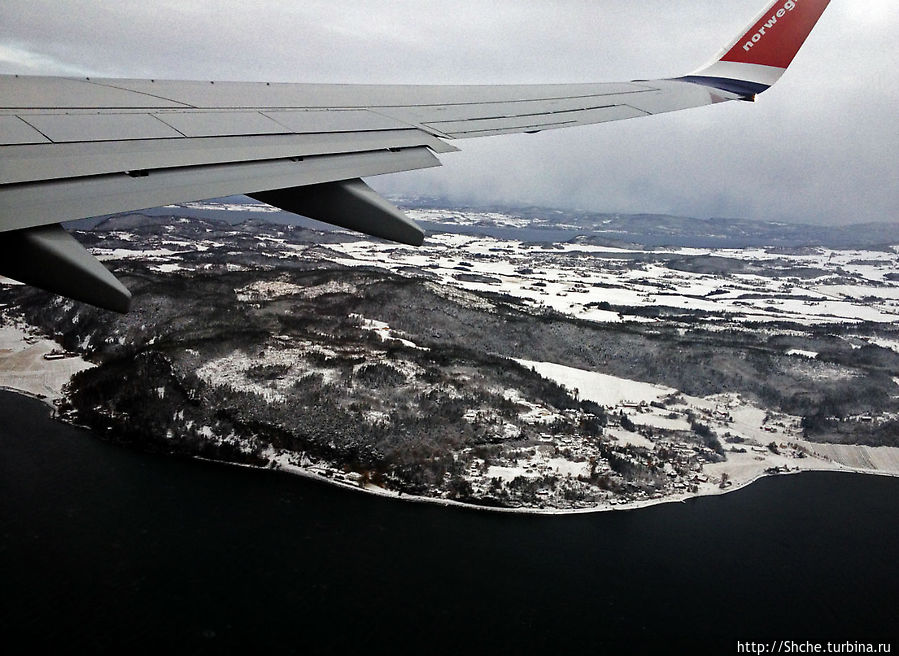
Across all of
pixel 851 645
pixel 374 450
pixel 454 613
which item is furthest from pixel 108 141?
pixel 374 450

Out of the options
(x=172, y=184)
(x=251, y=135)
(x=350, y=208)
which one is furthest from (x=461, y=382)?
(x=172, y=184)

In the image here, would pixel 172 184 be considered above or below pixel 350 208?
above

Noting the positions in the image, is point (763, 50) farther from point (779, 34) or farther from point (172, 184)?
point (172, 184)

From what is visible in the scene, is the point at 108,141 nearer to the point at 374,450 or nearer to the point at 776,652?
the point at 776,652

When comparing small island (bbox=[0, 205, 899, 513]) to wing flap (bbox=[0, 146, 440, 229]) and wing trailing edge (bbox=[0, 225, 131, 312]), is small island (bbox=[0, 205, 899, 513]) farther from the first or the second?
wing trailing edge (bbox=[0, 225, 131, 312])

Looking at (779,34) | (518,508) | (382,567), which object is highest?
(779,34)

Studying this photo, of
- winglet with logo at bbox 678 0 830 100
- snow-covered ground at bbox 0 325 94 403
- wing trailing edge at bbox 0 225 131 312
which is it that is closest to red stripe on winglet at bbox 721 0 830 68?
winglet with logo at bbox 678 0 830 100
